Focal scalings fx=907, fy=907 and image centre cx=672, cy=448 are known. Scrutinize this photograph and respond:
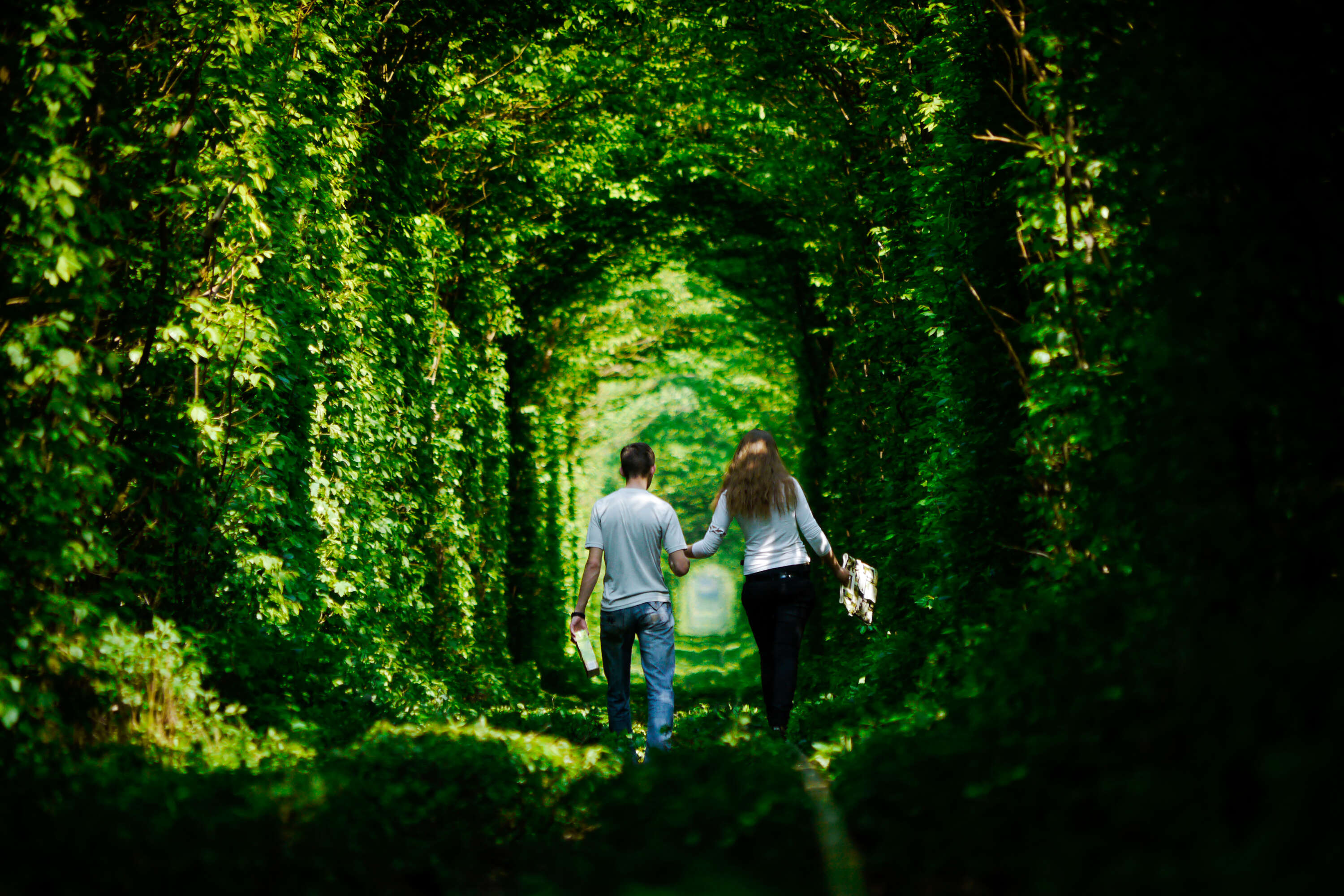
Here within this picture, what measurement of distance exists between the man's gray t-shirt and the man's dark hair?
0.13 m

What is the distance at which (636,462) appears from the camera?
6.26 metres

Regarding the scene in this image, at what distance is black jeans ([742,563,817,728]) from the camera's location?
253 inches

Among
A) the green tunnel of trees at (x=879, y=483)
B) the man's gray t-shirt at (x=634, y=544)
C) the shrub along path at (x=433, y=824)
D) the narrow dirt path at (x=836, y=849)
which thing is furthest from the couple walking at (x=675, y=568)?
the narrow dirt path at (x=836, y=849)

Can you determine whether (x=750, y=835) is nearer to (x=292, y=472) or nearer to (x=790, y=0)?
(x=292, y=472)

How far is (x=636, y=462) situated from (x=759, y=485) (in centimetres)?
91

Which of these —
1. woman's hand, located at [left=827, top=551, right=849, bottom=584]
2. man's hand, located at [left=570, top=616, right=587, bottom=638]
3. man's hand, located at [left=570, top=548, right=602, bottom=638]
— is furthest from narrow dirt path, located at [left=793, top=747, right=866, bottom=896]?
woman's hand, located at [left=827, top=551, right=849, bottom=584]

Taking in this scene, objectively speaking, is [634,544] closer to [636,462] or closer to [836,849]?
[636,462]

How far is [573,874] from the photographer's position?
2.98 m

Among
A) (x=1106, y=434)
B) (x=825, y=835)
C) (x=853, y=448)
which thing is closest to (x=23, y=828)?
(x=825, y=835)

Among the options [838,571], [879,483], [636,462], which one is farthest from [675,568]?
[879,483]

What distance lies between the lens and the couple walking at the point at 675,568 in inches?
239

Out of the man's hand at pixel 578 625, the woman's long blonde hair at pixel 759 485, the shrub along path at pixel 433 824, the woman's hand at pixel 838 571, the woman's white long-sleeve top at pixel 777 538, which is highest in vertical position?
the woman's long blonde hair at pixel 759 485

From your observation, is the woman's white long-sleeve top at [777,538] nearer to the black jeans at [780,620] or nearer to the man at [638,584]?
the black jeans at [780,620]

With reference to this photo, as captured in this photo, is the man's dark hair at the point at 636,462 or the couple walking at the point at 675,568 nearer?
the couple walking at the point at 675,568
